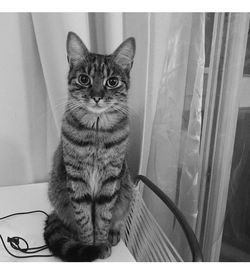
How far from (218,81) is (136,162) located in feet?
1.47

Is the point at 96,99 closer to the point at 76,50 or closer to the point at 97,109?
the point at 97,109

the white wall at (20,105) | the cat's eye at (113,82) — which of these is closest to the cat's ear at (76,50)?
the cat's eye at (113,82)

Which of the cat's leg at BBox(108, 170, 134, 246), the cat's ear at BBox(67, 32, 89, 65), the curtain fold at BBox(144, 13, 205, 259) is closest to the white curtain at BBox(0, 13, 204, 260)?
the curtain fold at BBox(144, 13, 205, 259)

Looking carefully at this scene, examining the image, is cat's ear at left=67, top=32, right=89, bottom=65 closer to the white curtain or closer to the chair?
the white curtain

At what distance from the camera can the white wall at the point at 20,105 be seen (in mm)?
1001

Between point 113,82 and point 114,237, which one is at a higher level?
point 113,82

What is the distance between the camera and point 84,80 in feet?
2.41

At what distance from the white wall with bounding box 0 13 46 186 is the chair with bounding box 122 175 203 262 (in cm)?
47

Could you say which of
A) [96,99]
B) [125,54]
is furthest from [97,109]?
[125,54]

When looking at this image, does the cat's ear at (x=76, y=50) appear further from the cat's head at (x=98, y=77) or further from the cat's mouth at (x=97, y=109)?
the cat's mouth at (x=97, y=109)

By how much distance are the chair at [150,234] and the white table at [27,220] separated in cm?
7

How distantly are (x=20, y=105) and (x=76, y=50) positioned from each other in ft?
1.47

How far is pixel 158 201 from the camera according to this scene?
966mm
